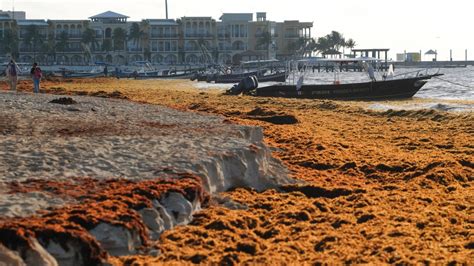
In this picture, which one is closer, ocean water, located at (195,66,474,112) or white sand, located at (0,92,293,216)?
white sand, located at (0,92,293,216)

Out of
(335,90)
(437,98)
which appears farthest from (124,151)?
(437,98)

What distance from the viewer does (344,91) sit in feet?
141

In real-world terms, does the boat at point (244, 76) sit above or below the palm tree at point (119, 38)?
below

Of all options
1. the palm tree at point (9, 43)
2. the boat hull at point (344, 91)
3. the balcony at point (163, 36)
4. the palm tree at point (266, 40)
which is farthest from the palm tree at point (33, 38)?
the boat hull at point (344, 91)

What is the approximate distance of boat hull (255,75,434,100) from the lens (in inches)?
1663

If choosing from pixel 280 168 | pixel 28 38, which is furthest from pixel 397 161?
pixel 28 38

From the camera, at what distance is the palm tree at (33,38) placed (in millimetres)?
123938

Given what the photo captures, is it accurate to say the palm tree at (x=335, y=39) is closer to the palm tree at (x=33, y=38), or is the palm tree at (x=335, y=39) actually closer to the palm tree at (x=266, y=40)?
the palm tree at (x=266, y=40)

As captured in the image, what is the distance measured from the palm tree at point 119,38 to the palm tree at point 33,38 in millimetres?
11518

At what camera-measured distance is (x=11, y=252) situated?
681 cm

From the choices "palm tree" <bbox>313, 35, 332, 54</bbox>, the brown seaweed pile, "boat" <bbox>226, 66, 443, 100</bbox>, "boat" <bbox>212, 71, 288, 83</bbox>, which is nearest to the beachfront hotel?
"palm tree" <bbox>313, 35, 332, 54</bbox>

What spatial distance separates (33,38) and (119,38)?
1333 centimetres

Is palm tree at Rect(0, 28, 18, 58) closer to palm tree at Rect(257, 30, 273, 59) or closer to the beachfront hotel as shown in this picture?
the beachfront hotel

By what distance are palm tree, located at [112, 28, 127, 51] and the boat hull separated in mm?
86389
